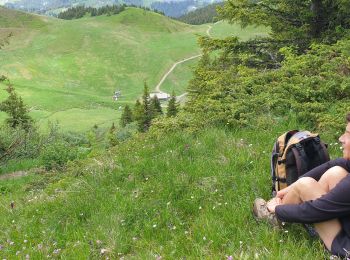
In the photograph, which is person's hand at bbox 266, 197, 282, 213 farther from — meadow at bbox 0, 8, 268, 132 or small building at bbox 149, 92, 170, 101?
small building at bbox 149, 92, 170, 101

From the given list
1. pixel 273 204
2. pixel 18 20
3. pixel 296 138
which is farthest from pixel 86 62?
pixel 273 204

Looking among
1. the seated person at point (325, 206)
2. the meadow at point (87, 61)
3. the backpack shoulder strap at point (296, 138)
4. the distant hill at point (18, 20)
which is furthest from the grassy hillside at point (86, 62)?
the seated person at point (325, 206)

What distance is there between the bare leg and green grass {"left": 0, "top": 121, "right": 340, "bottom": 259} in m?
0.20

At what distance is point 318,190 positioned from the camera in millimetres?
4465

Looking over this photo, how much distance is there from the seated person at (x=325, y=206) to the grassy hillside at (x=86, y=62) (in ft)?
288

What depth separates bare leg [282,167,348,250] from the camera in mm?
4191

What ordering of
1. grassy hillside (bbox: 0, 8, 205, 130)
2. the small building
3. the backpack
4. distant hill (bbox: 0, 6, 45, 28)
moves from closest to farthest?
1. the backpack
2. grassy hillside (bbox: 0, 8, 205, 130)
3. the small building
4. distant hill (bbox: 0, 6, 45, 28)

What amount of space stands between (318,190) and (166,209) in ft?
6.75

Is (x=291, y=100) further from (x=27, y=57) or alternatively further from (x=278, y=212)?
(x=27, y=57)

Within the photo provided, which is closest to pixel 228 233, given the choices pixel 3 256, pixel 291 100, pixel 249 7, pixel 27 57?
pixel 3 256

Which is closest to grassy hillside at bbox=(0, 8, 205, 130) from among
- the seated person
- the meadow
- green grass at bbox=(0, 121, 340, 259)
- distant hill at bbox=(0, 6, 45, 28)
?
the meadow

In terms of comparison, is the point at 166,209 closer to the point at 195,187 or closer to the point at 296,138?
the point at 195,187

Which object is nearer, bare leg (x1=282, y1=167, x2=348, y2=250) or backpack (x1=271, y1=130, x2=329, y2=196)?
bare leg (x1=282, y1=167, x2=348, y2=250)

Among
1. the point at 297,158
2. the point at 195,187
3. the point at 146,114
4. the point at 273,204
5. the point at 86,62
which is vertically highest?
the point at 297,158
